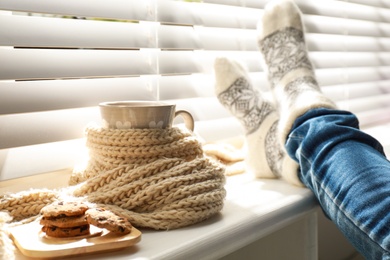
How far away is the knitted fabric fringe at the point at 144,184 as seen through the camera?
1.87 ft

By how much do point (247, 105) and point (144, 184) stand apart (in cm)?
42

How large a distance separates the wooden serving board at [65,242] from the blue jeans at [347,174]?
0.32 metres

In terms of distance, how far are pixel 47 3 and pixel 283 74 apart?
54 centimetres

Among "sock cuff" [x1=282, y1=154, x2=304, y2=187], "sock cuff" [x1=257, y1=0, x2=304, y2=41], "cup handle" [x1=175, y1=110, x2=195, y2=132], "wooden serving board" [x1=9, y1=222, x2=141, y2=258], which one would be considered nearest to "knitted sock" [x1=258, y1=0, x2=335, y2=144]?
"sock cuff" [x1=257, y1=0, x2=304, y2=41]

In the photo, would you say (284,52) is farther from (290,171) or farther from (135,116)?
(135,116)

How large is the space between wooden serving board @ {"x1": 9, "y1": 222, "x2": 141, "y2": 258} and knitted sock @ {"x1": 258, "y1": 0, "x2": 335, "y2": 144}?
1.65ft

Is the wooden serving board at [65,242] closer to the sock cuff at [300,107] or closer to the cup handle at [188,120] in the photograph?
the cup handle at [188,120]

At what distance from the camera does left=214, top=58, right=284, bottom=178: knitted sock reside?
0.92m

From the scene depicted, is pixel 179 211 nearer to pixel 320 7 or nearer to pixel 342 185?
pixel 342 185

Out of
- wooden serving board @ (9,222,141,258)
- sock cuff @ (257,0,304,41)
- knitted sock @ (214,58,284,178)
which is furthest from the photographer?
sock cuff @ (257,0,304,41)

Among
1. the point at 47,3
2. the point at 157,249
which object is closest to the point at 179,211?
the point at 157,249

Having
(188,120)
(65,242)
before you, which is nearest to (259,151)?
(188,120)

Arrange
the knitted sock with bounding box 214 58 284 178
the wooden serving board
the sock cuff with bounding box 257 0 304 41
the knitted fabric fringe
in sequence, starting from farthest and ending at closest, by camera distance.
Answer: the sock cuff with bounding box 257 0 304 41
the knitted sock with bounding box 214 58 284 178
the knitted fabric fringe
the wooden serving board

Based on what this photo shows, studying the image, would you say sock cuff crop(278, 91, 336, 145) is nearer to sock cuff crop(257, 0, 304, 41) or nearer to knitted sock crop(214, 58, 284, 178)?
knitted sock crop(214, 58, 284, 178)
